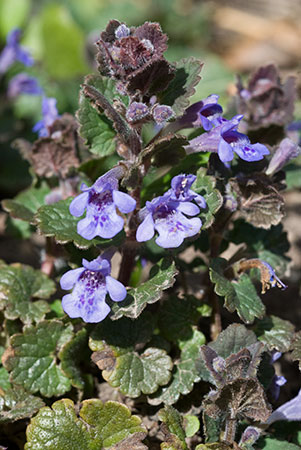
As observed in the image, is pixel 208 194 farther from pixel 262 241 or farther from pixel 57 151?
pixel 57 151

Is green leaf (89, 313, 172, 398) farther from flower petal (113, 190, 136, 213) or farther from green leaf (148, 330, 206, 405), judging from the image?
flower petal (113, 190, 136, 213)

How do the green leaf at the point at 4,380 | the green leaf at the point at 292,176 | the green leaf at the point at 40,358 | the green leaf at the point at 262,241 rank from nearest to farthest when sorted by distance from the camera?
the green leaf at the point at 40,358
the green leaf at the point at 4,380
the green leaf at the point at 262,241
the green leaf at the point at 292,176

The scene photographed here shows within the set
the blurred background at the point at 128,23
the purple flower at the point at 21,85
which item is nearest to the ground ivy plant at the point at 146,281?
the purple flower at the point at 21,85

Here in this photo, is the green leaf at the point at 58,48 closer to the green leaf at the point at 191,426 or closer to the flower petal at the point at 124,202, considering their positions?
the flower petal at the point at 124,202

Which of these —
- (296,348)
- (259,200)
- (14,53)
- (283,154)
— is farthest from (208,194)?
(14,53)

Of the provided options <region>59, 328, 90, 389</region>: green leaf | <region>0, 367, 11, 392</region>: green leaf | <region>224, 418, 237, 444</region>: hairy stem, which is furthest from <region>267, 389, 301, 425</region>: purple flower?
<region>0, 367, 11, 392</region>: green leaf

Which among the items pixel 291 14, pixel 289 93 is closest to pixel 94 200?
pixel 289 93
